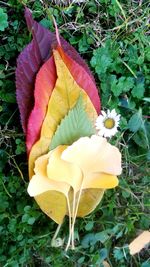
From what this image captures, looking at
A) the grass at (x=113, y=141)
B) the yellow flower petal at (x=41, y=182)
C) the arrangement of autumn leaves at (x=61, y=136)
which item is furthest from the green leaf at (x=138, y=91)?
the yellow flower petal at (x=41, y=182)

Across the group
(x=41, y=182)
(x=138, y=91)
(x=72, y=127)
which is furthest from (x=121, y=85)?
(x=41, y=182)

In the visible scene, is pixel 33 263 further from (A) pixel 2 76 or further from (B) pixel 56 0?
(B) pixel 56 0

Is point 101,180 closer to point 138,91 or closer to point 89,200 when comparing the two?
point 89,200

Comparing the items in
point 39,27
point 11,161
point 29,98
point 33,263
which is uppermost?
point 39,27

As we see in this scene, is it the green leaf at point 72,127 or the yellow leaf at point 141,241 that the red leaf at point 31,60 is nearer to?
the green leaf at point 72,127

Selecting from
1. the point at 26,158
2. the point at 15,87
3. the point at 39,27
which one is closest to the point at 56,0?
the point at 39,27

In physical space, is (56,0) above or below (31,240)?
above

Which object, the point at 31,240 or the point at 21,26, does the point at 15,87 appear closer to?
the point at 21,26
